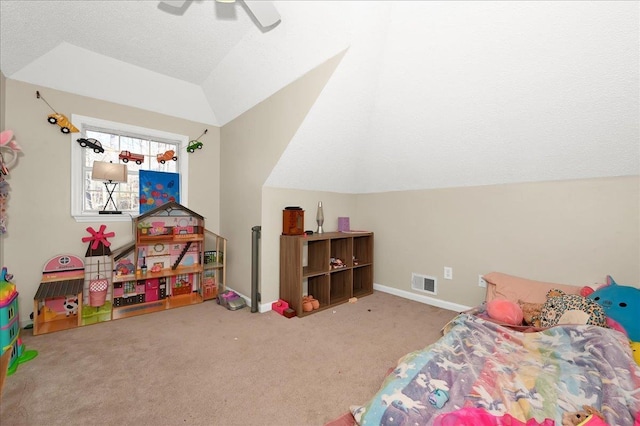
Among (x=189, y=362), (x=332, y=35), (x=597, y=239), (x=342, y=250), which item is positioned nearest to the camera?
(x=189, y=362)

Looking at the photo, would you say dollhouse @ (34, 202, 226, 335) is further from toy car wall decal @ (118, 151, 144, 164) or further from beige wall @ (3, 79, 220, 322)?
toy car wall decal @ (118, 151, 144, 164)

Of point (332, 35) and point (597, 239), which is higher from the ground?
point (332, 35)

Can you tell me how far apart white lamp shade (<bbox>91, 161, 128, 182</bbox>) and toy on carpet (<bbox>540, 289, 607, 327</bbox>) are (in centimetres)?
423

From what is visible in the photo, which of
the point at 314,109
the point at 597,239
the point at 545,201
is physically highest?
the point at 314,109

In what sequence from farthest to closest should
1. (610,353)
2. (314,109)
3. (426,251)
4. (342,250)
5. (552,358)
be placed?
(342,250) → (426,251) → (314,109) → (552,358) → (610,353)

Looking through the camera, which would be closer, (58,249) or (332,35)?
(332,35)

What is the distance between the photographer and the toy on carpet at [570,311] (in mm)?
1796

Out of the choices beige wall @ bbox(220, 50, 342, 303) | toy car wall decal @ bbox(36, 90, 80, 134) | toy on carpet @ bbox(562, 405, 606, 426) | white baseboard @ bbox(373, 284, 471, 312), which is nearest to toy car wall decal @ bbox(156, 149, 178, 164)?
beige wall @ bbox(220, 50, 342, 303)

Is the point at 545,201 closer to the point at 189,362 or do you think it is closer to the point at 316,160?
the point at 316,160

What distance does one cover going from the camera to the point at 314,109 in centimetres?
238

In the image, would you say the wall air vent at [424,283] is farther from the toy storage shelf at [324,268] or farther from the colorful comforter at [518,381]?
the colorful comforter at [518,381]

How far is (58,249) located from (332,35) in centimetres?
328

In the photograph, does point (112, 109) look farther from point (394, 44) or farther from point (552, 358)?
point (552, 358)

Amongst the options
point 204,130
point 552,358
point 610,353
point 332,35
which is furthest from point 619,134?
A: point 204,130
